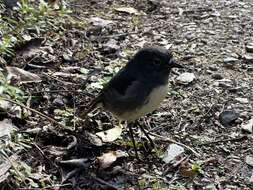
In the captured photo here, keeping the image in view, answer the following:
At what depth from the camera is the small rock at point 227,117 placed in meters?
4.76

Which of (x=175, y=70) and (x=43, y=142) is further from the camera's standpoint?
(x=175, y=70)

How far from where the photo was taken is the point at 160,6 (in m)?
6.73

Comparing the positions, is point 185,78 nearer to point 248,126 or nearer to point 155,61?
point 248,126

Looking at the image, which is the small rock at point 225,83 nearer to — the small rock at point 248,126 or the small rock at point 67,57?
the small rock at point 248,126

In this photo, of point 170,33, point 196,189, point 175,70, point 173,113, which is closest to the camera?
point 196,189

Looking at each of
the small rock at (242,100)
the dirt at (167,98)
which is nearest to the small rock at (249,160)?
the dirt at (167,98)

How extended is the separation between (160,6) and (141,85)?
2.66 m

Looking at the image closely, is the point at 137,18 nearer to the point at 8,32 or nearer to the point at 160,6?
the point at 160,6

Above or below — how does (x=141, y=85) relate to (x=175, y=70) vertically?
above

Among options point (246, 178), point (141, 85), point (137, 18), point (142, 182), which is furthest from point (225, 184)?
point (137, 18)

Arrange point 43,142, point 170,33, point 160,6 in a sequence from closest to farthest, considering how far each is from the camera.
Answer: point 43,142 < point 170,33 < point 160,6

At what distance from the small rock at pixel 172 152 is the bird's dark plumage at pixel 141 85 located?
0.38m

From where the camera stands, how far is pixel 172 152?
447cm

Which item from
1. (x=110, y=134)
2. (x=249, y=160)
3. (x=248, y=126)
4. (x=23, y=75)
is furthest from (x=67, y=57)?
(x=249, y=160)
